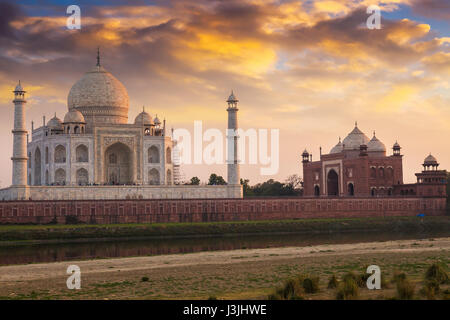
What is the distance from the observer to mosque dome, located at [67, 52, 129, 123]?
72500mm

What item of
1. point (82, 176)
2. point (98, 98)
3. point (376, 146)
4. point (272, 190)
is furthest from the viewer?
point (272, 190)

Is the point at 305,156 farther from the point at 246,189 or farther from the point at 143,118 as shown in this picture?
the point at 143,118

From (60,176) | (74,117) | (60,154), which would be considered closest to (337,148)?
(74,117)

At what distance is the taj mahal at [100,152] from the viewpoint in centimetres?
6256

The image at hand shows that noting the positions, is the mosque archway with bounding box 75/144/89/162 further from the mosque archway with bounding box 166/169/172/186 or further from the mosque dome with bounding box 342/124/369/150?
the mosque dome with bounding box 342/124/369/150

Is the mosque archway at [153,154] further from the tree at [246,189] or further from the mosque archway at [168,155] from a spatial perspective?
the tree at [246,189]

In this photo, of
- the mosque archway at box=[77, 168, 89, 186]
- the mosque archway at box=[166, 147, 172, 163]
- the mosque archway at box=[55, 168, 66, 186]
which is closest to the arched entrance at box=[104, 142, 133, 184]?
the mosque archway at box=[77, 168, 89, 186]

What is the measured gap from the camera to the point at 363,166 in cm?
7981

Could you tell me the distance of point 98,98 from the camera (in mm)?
72500

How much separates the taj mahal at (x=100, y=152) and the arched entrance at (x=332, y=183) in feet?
74.2

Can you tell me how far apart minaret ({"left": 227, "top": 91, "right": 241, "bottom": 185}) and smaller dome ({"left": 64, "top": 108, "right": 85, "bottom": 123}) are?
16.5m

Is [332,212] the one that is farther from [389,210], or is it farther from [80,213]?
[80,213]

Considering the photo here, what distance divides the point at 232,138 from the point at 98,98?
56.6 feet

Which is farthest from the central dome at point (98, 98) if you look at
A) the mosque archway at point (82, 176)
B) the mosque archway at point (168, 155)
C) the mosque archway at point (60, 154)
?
the mosque archway at point (82, 176)
